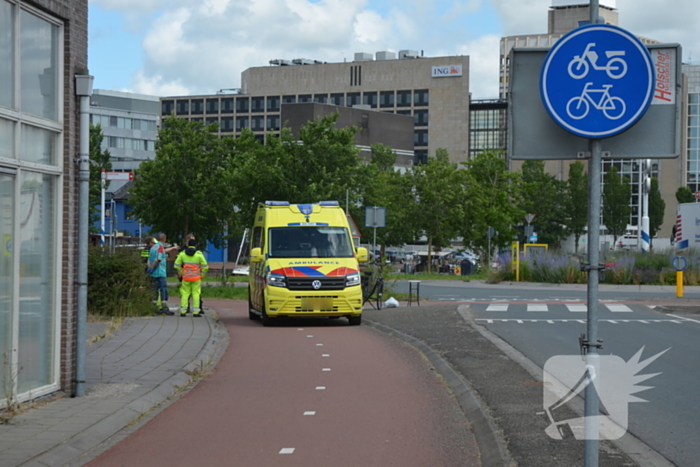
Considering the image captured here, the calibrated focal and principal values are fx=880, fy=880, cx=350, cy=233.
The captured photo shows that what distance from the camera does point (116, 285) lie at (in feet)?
60.3

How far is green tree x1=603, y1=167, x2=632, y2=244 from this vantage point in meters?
100

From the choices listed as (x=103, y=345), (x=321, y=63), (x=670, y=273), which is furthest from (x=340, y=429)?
(x=321, y=63)

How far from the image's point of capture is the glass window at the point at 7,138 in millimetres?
8086

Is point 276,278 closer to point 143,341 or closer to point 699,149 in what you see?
point 143,341

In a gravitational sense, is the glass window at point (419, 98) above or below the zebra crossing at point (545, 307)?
above

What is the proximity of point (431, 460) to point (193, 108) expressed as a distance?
461 ft

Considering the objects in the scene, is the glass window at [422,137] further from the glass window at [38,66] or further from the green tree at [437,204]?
the glass window at [38,66]

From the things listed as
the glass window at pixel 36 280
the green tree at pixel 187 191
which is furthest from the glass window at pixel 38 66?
the green tree at pixel 187 191

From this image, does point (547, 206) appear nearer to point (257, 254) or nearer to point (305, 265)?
point (257, 254)

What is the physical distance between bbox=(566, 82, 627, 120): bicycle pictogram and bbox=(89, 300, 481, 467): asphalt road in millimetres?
3257

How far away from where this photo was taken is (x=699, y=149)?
138375 millimetres

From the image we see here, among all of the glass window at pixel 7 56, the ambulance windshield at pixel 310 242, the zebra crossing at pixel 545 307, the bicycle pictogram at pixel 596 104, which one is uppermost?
the glass window at pixel 7 56

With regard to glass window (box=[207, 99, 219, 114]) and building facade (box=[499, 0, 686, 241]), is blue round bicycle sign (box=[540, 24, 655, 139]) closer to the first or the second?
building facade (box=[499, 0, 686, 241])

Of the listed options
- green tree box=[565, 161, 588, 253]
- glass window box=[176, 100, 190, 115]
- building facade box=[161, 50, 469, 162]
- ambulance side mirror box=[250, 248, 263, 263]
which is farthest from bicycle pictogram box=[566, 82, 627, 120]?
glass window box=[176, 100, 190, 115]
